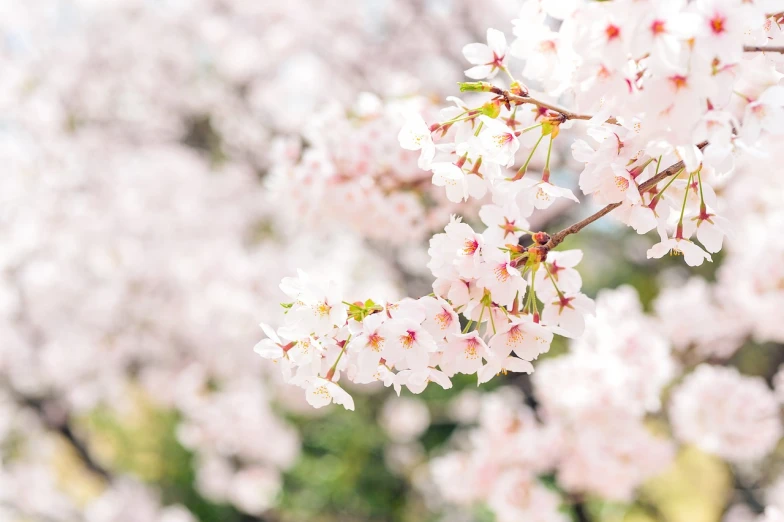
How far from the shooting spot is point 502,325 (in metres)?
0.92

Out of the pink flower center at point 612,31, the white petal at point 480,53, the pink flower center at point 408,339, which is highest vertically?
the white petal at point 480,53

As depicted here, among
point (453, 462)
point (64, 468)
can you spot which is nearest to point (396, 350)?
point (453, 462)

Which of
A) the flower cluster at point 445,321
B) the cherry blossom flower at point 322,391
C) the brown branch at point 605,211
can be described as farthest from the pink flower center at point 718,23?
the cherry blossom flower at point 322,391

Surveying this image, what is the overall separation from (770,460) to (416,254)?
13.0ft

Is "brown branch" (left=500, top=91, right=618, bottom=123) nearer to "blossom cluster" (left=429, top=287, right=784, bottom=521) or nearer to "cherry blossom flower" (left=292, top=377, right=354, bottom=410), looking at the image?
"cherry blossom flower" (left=292, top=377, right=354, bottom=410)

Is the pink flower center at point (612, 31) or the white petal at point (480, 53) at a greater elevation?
the white petal at point (480, 53)

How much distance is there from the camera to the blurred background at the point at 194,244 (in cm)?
495

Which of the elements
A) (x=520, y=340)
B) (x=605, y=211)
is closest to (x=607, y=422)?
(x=520, y=340)

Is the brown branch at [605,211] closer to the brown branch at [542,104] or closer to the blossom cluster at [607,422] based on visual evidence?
the brown branch at [542,104]

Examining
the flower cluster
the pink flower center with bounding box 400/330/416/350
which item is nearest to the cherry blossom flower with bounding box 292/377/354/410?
the flower cluster

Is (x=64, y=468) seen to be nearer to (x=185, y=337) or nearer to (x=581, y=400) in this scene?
(x=185, y=337)

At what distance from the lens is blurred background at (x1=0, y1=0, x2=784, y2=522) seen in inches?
195

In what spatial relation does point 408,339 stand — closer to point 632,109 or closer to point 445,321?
point 445,321

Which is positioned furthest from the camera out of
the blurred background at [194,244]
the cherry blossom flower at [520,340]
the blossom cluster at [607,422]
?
the blurred background at [194,244]
